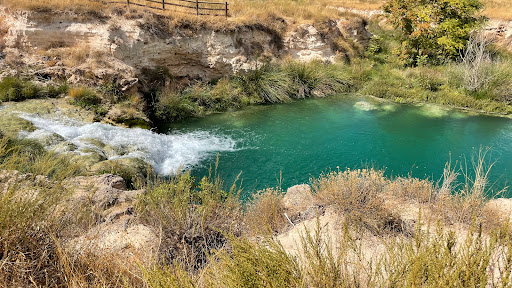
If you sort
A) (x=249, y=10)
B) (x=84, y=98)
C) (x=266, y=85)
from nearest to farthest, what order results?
(x=84, y=98) < (x=266, y=85) < (x=249, y=10)

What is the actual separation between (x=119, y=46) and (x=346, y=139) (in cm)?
980

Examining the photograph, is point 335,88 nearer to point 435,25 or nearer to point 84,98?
point 435,25

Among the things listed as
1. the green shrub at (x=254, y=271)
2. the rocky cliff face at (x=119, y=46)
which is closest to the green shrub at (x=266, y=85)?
the rocky cliff face at (x=119, y=46)

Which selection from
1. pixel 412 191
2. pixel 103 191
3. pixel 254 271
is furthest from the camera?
pixel 412 191

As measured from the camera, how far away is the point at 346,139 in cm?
1126

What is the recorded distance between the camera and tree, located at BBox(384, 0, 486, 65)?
57.8 feet

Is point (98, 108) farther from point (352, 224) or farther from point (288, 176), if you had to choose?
point (352, 224)

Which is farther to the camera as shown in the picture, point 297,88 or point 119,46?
point 297,88

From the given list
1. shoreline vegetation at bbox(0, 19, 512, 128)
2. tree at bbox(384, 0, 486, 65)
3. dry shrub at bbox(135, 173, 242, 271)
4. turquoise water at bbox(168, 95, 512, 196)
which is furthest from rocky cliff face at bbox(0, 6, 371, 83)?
dry shrub at bbox(135, 173, 242, 271)

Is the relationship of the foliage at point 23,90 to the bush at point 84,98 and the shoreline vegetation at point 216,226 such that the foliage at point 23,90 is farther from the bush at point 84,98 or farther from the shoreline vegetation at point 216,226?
the bush at point 84,98

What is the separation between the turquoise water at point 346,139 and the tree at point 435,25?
5.43 metres

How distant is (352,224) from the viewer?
479cm

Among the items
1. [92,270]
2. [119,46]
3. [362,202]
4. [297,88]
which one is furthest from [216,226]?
[297,88]

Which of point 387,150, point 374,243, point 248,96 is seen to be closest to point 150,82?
point 248,96
